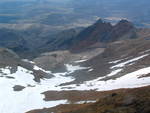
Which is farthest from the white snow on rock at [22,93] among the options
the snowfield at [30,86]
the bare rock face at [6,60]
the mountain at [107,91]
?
the bare rock face at [6,60]

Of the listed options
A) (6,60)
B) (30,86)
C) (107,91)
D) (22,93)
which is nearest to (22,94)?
(22,93)

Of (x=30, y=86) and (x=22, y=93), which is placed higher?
(x=30, y=86)

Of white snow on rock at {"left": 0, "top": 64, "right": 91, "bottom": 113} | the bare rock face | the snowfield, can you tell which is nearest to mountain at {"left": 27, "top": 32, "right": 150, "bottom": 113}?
the snowfield

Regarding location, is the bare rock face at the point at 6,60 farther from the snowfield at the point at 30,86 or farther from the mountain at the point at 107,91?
the mountain at the point at 107,91

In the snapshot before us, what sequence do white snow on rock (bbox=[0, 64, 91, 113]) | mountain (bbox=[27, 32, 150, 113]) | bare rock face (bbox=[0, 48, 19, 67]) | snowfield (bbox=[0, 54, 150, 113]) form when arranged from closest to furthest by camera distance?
mountain (bbox=[27, 32, 150, 113])
snowfield (bbox=[0, 54, 150, 113])
white snow on rock (bbox=[0, 64, 91, 113])
bare rock face (bbox=[0, 48, 19, 67])

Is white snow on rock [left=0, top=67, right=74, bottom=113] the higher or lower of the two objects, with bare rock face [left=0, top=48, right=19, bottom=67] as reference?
lower

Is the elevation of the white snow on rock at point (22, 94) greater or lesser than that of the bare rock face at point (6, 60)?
lesser

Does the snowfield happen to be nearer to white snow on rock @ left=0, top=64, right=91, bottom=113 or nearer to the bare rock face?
white snow on rock @ left=0, top=64, right=91, bottom=113

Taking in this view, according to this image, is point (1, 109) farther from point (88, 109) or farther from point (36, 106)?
point (88, 109)

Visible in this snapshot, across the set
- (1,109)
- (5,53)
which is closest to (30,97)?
(1,109)

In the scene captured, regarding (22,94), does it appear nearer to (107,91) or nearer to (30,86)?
(30,86)

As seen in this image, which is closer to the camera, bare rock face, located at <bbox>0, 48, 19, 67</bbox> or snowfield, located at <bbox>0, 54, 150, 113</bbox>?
snowfield, located at <bbox>0, 54, 150, 113</bbox>
